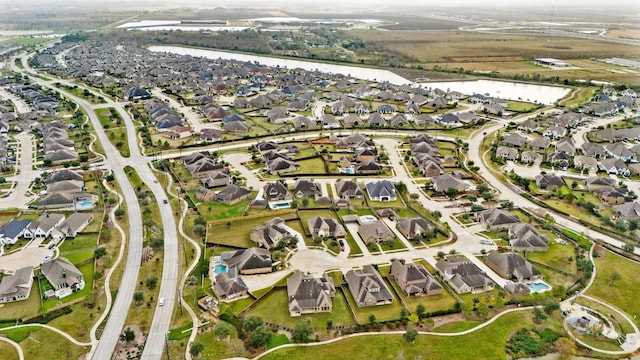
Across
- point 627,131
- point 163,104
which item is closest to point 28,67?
point 163,104

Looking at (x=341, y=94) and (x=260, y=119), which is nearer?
(x=260, y=119)

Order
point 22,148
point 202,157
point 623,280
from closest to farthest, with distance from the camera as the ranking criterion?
point 623,280, point 202,157, point 22,148

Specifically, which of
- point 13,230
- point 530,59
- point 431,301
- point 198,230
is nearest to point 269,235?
point 198,230

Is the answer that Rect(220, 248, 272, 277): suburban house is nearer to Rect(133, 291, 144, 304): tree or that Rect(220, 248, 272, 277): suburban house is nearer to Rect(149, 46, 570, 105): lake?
Rect(133, 291, 144, 304): tree

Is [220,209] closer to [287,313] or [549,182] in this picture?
[287,313]

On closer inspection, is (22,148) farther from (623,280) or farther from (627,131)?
(627,131)

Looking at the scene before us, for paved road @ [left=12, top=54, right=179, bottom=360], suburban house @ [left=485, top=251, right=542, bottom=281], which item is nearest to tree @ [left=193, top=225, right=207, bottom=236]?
paved road @ [left=12, top=54, right=179, bottom=360]

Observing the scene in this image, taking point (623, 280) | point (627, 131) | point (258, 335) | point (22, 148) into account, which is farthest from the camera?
point (627, 131)
